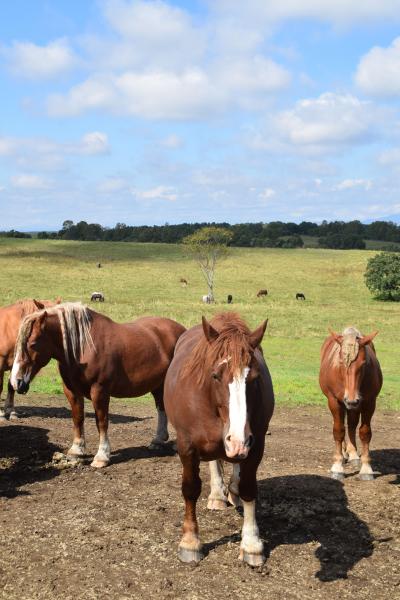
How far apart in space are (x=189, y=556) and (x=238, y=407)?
1934 millimetres

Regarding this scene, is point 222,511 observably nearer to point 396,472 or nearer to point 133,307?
point 396,472

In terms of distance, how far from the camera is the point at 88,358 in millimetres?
8789

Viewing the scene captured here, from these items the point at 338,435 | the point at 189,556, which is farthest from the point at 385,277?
the point at 189,556

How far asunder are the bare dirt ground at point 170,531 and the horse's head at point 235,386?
1492mm

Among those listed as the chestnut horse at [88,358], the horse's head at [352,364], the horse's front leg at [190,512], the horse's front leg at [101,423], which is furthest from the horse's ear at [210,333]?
the horse's front leg at [101,423]

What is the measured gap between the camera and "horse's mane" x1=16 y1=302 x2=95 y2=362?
28.2 ft

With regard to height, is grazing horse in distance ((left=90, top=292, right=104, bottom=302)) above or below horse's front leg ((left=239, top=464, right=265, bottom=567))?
below

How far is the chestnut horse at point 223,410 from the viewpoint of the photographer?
4918 millimetres

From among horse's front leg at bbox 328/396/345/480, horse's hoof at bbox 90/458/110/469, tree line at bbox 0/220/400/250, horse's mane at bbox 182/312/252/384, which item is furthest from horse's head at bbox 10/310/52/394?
tree line at bbox 0/220/400/250

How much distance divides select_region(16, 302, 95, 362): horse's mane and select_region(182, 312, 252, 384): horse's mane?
10.7ft

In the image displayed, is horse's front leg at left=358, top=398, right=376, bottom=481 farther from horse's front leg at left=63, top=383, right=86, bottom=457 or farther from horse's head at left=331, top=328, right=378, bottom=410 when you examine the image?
horse's front leg at left=63, top=383, right=86, bottom=457

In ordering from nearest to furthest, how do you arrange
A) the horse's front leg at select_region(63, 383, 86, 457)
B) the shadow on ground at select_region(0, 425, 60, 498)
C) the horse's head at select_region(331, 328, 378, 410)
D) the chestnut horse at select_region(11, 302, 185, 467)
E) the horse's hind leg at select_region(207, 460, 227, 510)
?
the horse's hind leg at select_region(207, 460, 227, 510) < the horse's head at select_region(331, 328, 378, 410) < the shadow on ground at select_region(0, 425, 60, 498) < the chestnut horse at select_region(11, 302, 185, 467) < the horse's front leg at select_region(63, 383, 86, 457)

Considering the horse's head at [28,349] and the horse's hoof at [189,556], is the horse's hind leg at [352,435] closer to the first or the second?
the horse's hoof at [189,556]

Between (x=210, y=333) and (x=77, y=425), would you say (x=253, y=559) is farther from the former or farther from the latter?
(x=77, y=425)
